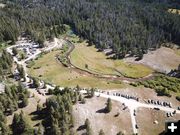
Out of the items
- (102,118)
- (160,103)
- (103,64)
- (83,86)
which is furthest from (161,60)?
(102,118)

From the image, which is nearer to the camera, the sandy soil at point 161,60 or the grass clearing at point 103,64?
the grass clearing at point 103,64

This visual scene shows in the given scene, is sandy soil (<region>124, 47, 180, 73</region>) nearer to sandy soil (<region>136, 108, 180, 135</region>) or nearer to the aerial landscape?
the aerial landscape

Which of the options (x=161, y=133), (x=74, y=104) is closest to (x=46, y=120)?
(x=74, y=104)

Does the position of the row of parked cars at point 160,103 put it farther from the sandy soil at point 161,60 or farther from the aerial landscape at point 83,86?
the sandy soil at point 161,60

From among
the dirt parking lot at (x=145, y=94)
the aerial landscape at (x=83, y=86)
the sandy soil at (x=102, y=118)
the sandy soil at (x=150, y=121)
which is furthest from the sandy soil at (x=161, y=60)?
the sandy soil at (x=102, y=118)

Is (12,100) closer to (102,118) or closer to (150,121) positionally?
(102,118)

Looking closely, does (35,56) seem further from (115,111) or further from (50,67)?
(115,111)
